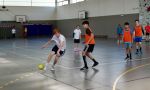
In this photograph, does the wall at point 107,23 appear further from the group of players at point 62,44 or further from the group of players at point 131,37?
the group of players at point 62,44

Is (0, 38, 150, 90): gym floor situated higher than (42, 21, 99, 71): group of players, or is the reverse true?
(42, 21, 99, 71): group of players

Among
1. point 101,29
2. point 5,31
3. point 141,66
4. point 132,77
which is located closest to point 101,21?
point 101,29

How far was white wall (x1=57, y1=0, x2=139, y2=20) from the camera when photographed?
1374 inches

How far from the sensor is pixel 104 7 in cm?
4041

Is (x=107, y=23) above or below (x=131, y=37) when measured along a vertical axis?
above

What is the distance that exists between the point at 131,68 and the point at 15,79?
5.21 m

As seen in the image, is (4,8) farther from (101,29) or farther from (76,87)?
(76,87)

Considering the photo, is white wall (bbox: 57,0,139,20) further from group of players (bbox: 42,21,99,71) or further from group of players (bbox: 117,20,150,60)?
group of players (bbox: 42,21,99,71)

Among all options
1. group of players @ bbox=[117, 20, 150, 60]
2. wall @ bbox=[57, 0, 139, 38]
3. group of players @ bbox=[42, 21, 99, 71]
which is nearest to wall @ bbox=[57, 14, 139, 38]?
wall @ bbox=[57, 0, 139, 38]

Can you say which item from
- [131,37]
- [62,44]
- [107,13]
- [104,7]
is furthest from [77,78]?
[104,7]

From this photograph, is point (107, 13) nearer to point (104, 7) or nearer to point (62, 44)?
point (104, 7)

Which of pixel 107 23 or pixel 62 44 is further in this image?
pixel 107 23

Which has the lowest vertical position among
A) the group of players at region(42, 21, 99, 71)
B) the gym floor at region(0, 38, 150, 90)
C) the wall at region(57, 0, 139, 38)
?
the gym floor at region(0, 38, 150, 90)

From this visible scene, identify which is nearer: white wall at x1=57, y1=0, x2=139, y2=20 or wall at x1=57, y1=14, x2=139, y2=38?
white wall at x1=57, y1=0, x2=139, y2=20
